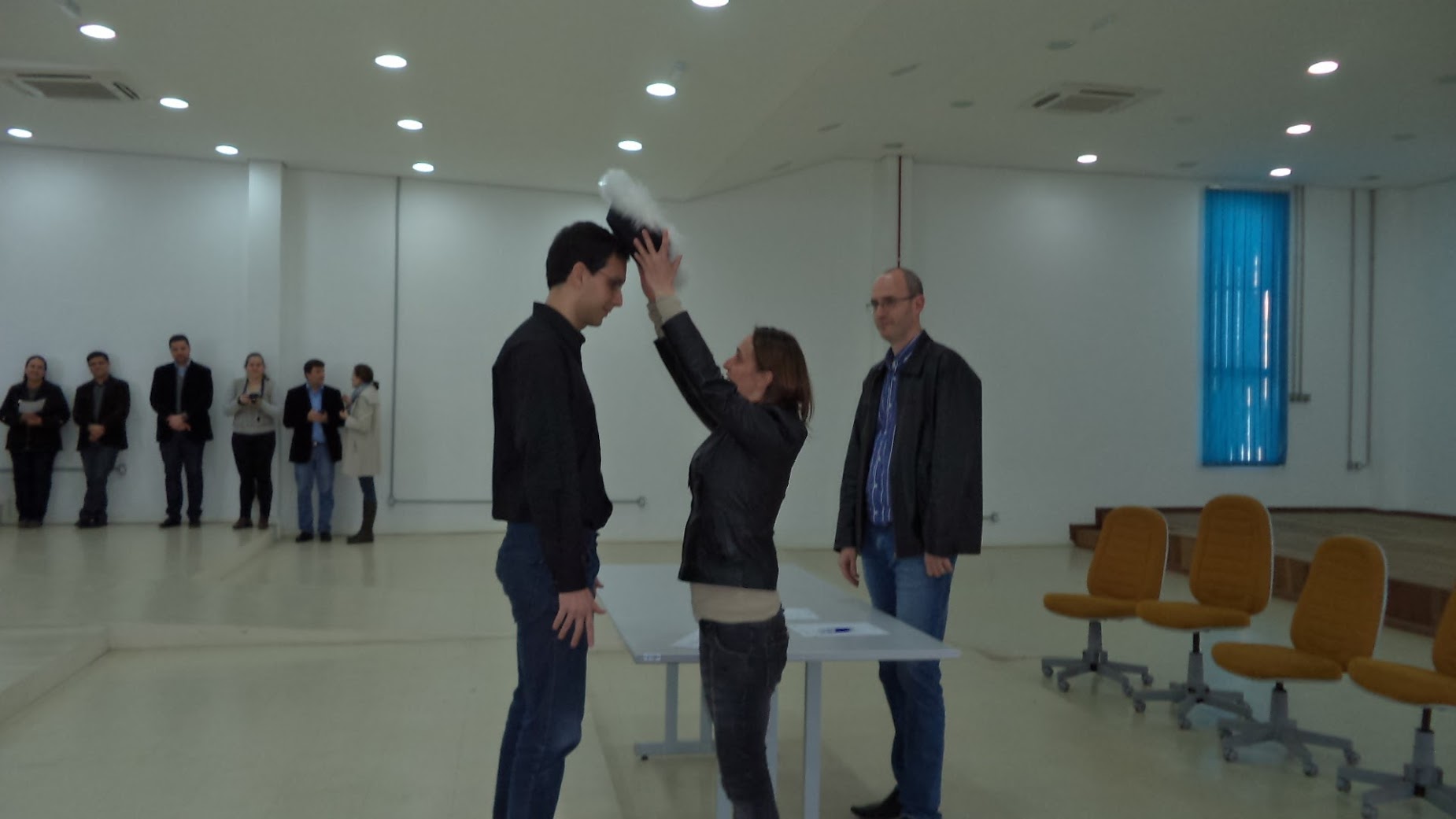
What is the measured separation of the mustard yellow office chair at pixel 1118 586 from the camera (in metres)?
4.68

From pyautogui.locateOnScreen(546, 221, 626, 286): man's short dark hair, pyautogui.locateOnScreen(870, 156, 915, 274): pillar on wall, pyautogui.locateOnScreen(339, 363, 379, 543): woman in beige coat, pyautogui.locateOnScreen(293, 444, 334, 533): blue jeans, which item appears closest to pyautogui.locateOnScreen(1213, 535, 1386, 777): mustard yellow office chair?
pyautogui.locateOnScreen(546, 221, 626, 286): man's short dark hair

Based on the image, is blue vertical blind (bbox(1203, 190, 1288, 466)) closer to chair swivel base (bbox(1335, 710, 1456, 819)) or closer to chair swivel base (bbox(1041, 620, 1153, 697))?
chair swivel base (bbox(1041, 620, 1153, 697))

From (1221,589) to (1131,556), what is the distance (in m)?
0.43

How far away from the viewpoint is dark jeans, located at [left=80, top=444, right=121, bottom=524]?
8.43 metres

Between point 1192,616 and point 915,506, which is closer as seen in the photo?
point 915,506

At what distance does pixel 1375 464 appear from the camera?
34.7 feet

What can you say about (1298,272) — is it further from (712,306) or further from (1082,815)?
(1082,815)

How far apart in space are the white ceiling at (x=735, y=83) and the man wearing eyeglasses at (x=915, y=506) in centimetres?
288

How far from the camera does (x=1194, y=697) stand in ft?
13.9

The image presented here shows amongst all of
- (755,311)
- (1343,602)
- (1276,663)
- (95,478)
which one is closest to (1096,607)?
(1276,663)

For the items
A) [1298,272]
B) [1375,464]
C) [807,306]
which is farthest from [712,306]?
[1375,464]

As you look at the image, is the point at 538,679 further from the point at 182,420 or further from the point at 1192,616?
the point at 182,420

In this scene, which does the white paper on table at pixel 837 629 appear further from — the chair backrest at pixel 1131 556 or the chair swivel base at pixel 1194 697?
the chair backrest at pixel 1131 556

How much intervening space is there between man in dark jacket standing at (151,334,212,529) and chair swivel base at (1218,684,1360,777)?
7880 millimetres
